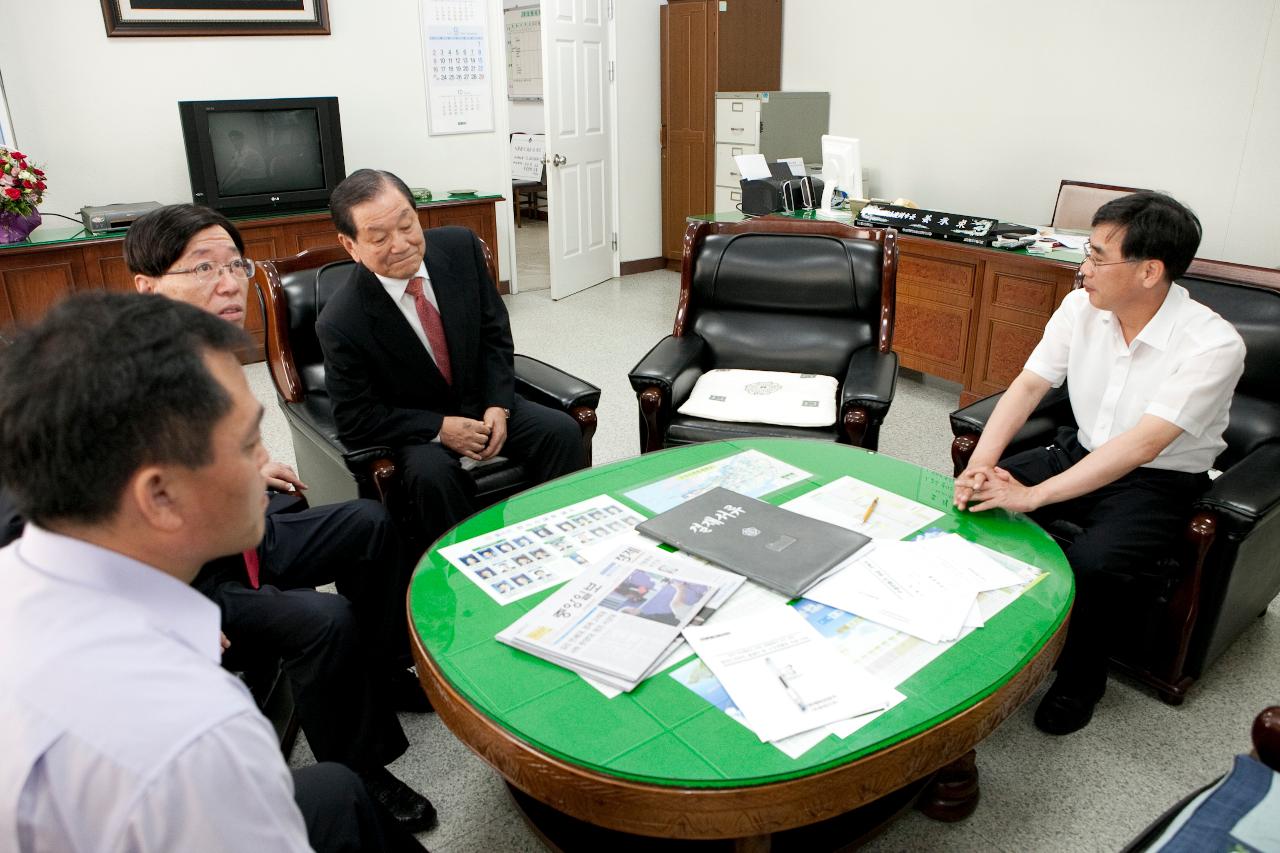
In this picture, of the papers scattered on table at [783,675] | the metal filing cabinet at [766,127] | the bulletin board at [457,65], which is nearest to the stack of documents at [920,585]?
the papers scattered on table at [783,675]


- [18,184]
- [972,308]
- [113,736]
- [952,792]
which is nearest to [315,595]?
[113,736]

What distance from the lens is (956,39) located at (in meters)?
4.89

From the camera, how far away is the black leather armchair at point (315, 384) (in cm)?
237

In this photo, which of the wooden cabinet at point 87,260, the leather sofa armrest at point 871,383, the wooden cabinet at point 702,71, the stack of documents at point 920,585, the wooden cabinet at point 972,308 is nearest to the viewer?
the stack of documents at point 920,585

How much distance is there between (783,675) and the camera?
4.25 ft

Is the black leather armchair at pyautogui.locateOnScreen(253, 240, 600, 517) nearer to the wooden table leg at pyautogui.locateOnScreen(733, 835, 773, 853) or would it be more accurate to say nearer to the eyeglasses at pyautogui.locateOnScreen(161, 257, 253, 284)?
the eyeglasses at pyautogui.locateOnScreen(161, 257, 253, 284)

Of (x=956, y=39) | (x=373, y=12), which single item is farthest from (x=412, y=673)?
(x=956, y=39)

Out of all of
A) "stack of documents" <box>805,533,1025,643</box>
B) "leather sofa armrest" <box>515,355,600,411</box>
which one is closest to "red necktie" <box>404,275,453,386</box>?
"leather sofa armrest" <box>515,355,600,411</box>

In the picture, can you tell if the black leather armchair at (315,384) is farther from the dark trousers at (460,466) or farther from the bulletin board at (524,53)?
the bulletin board at (524,53)

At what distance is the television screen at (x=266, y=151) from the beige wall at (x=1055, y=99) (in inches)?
131

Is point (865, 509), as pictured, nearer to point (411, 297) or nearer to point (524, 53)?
point (411, 297)

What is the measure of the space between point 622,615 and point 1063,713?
1.11 meters

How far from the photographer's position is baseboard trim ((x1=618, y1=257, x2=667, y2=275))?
6627 mm

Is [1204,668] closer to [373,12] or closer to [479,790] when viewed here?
[479,790]
